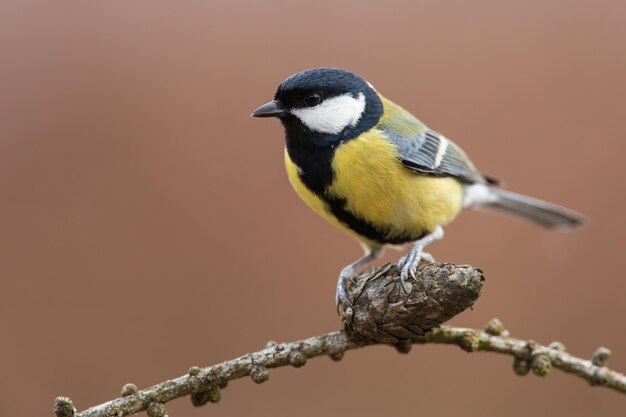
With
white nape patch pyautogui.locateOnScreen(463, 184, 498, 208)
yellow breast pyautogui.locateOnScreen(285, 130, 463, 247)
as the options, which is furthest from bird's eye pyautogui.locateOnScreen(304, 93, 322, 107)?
white nape patch pyautogui.locateOnScreen(463, 184, 498, 208)

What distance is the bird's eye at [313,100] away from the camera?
1.38m

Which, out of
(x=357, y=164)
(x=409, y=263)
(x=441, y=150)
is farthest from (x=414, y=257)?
(x=441, y=150)

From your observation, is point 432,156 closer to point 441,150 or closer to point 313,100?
point 441,150

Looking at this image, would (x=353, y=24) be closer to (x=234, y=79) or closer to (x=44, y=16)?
(x=234, y=79)

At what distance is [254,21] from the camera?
2279mm

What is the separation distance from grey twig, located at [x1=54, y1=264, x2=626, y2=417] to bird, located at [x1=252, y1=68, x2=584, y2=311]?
21 cm

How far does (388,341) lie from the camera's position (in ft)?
3.53

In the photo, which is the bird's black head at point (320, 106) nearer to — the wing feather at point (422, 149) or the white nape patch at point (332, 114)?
the white nape patch at point (332, 114)

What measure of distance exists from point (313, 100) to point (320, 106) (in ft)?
0.07

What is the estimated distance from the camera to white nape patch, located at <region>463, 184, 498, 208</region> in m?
1.85

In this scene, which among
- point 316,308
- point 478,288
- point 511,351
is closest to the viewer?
point 478,288

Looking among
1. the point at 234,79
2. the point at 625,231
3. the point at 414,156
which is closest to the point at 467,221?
the point at 625,231

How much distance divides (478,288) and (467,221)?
1.29 m

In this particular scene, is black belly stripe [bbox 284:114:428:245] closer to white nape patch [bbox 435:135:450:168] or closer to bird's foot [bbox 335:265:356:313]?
bird's foot [bbox 335:265:356:313]
